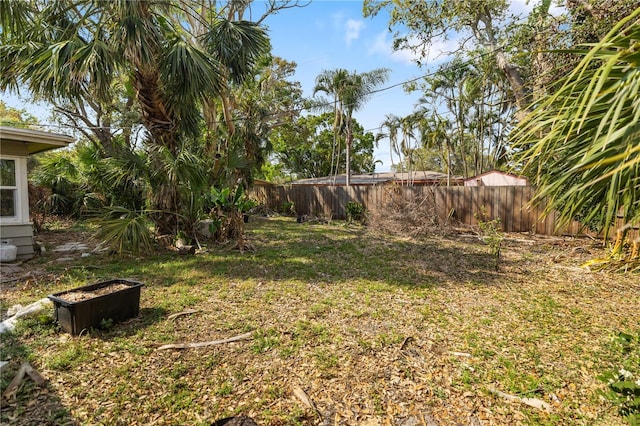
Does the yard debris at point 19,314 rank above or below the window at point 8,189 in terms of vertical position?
below

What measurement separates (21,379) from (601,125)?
387cm

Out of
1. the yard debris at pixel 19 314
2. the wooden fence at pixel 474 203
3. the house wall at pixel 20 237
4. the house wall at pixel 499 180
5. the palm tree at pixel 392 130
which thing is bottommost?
the yard debris at pixel 19 314

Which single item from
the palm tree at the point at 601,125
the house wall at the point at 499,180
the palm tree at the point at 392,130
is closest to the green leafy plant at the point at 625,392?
the palm tree at the point at 601,125

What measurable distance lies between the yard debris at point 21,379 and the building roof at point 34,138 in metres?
5.32

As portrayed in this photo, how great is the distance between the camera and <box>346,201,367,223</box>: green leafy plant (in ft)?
40.1

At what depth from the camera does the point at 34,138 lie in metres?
6.13

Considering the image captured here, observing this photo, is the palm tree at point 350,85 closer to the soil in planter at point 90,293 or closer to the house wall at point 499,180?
the house wall at point 499,180

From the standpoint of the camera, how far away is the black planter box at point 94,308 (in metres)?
3.11

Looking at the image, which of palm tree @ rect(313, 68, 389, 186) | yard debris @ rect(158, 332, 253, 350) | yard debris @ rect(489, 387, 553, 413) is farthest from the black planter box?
palm tree @ rect(313, 68, 389, 186)

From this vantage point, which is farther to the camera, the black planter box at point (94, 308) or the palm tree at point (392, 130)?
the palm tree at point (392, 130)

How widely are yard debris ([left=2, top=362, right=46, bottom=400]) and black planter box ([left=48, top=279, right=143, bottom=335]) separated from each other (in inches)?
21.5

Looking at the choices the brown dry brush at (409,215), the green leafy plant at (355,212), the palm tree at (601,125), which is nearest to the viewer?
the palm tree at (601,125)

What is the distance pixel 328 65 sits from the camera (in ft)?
50.9

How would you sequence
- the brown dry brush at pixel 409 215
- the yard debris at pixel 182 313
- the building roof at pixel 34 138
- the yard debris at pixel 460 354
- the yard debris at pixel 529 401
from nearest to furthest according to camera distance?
1. the yard debris at pixel 529 401
2. the yard debris at pixel 460 354
3. the yard debris at pixel 182 313
4. the building roof at pixel 34 138
5. the brown dry brush at pixel 409 215
